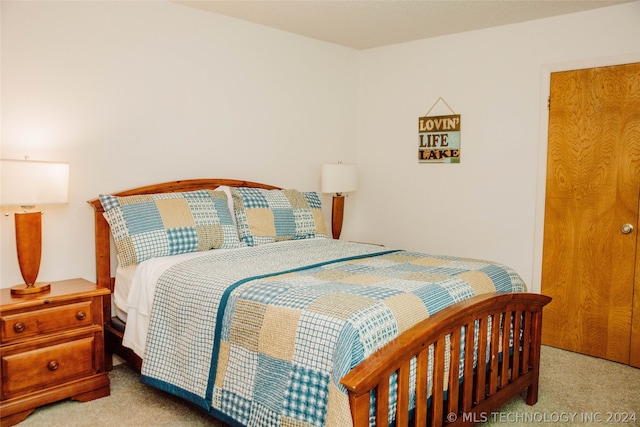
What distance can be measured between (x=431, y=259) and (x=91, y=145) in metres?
2.09

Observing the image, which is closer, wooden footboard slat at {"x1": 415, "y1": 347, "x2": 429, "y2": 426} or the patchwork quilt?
the patchwork quilt

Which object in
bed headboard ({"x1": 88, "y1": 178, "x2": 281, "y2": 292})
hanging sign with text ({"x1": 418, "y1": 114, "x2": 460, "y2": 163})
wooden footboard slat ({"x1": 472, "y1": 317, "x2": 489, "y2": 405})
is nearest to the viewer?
wooden footboard slat ({"x1": 472, "y1": 317, "x2": 489, "y2": 405})

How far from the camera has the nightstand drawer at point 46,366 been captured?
222cm

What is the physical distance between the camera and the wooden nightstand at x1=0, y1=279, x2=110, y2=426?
2221mm

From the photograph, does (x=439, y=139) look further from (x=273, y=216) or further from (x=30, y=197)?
(x=30, y=197)

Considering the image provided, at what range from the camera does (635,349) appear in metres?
3.09

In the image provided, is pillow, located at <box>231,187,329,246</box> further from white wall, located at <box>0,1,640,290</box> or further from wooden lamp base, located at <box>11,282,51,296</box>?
wooden lamp base, located at <box>11,282,51,296</box>

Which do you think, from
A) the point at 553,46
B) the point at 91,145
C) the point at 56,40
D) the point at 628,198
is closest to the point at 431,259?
the point at 628,198

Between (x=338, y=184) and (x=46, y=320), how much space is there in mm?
2379

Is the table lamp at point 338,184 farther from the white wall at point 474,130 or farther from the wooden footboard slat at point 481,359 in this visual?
the wooden footboard slat at point 481,359

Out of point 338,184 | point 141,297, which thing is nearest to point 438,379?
point 141,297

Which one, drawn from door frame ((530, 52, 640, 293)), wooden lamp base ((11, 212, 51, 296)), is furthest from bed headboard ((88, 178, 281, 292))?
door frame ((530, 52, 640, 293))

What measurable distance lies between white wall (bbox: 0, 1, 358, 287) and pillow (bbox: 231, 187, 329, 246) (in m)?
0.47

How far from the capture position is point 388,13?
3406 mm
